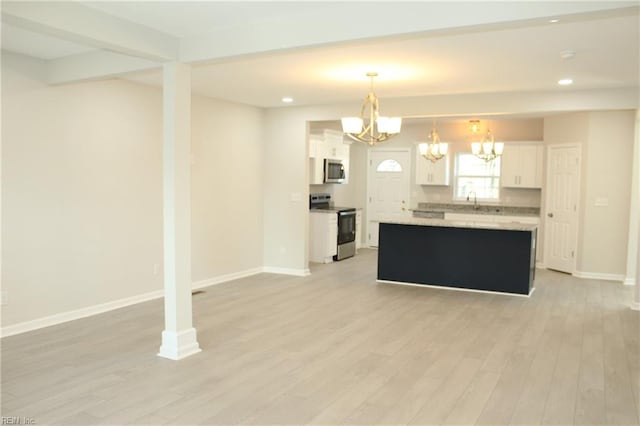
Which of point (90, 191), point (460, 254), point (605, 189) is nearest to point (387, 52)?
point (460, 254)

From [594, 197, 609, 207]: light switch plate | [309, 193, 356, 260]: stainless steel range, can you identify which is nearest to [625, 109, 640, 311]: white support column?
[594, 197, 609, 207]: light switch plate

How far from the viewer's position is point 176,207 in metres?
4.23

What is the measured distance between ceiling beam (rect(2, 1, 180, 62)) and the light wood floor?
8.02 feet

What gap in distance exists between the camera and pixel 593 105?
20.2 feet

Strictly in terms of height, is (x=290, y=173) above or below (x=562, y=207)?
above

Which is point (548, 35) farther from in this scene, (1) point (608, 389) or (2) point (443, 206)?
(2) point (443, 206)

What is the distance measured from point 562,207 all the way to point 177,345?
6.83 m

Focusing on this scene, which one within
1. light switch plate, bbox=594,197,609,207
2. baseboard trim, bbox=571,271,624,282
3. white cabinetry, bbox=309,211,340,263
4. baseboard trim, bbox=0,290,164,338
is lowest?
baseboard trim, bbox=0,290,164,338

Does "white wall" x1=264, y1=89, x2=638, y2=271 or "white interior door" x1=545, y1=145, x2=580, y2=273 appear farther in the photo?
"white interior door" x1=545, y1=145, x2=580, y2=273

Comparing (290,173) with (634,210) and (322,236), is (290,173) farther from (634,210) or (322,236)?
(634,210)

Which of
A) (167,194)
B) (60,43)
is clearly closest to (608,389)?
(167,194)

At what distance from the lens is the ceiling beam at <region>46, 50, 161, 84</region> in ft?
14.5

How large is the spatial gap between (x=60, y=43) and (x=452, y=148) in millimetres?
7595

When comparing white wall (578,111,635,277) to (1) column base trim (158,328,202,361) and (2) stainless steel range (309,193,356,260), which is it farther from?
(1) column base trim (158,328,202,361)
